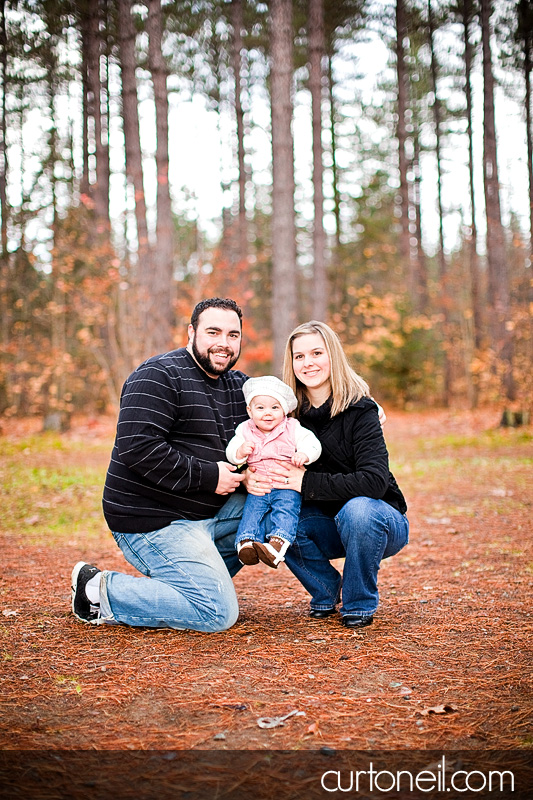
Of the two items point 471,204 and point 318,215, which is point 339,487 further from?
point 471,204

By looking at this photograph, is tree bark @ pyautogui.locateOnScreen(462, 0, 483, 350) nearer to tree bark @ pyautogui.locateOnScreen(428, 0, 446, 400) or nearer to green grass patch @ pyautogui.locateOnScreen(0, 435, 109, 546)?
tree bark @ pyautogui.locateOnScreen(428, 0, 446, 400)

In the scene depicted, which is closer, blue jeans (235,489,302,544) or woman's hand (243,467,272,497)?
blue jeans (235,489,302,544)

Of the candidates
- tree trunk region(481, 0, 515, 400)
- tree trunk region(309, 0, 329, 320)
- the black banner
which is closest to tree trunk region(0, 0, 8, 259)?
tree trunk region(309, 0, 329, 320)

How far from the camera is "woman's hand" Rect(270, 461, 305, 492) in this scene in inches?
145

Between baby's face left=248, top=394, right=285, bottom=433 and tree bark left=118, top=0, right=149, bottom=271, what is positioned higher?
tree bark left=118, top=0, right=149, bottom=271

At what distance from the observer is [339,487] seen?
12.0 feet

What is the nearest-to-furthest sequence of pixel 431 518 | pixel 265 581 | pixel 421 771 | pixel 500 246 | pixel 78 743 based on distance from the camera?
pixel 421 771 → pixel 78 743 → pixel 265 581 → pixel 431 518 → pixel 500 246

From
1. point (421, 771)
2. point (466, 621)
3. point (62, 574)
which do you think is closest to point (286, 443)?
point (466, 621)

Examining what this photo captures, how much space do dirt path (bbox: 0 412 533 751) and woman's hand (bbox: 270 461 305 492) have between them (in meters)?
0.76

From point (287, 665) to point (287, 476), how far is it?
38.2 inches

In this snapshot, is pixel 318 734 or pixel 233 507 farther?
pixel 233 507

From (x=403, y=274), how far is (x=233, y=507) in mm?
18444

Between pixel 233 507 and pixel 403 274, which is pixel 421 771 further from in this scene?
pixel 403 274

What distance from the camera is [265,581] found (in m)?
4.89
